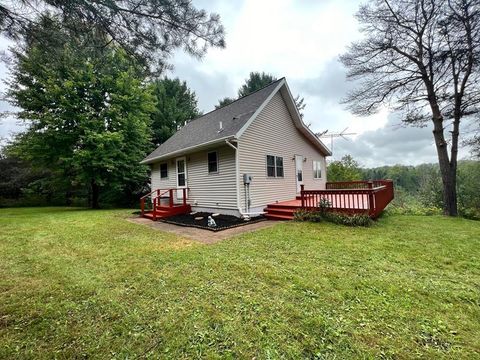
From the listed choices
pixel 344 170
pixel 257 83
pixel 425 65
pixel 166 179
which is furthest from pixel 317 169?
pixel 257 83

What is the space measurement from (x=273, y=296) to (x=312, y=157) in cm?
1133

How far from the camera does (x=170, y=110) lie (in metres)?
21.4

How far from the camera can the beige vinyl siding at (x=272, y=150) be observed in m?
9.12

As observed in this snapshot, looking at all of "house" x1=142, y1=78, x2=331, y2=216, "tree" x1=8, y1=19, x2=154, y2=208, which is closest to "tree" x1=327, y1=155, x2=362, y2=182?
"house" x1=142, y1=78, x2=331, y2=216

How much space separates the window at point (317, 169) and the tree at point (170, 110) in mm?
13818

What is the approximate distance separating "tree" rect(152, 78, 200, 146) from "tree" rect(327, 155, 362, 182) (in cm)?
1441

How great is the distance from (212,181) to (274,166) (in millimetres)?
2938

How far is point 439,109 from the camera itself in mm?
9914

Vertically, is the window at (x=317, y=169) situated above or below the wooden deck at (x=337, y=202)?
above

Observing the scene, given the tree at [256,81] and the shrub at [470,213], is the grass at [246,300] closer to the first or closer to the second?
the shrub at [470,213]

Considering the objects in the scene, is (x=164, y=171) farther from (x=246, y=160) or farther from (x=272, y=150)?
(x=272, y=150)

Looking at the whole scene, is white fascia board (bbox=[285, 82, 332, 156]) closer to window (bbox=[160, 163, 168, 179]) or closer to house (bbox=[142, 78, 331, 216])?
house (bbox=[142, 78, 331, 216])

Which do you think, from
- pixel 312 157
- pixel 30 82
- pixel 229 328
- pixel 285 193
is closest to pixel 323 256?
pixel 229 328

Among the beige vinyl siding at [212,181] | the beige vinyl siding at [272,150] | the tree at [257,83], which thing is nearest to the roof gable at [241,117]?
the beige vinyl siding at [272,150]
